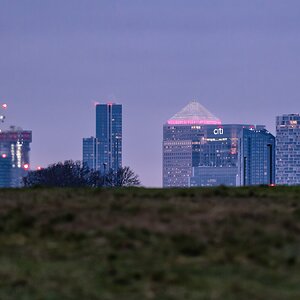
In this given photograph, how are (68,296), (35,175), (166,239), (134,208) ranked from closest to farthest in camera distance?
(68,296) → (166,239) → (134,208) → (35,175)

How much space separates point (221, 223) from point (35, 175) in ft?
555

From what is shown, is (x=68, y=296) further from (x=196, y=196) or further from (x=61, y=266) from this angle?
(x=196, y=196)

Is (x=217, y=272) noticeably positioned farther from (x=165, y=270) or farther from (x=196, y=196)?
(x=196, y=196)

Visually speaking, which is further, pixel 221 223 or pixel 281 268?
pixel 221 223

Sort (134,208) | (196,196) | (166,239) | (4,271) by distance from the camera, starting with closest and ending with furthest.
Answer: (4,271) < (166,239) < (134,208) < (196,196)

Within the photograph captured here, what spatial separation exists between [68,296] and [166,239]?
3966 millimetres

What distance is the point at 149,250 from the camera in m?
25.0

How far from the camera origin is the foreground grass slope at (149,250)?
22656mm

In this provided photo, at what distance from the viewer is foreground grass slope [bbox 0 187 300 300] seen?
2266 centimetres

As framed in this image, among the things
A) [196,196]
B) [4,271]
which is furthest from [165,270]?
[196,196]

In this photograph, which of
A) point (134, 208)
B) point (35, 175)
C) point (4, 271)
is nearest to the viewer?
point (4, 271)

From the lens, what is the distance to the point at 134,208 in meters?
29.6

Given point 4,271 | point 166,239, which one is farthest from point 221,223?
point 4,271

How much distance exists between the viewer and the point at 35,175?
641 feet
